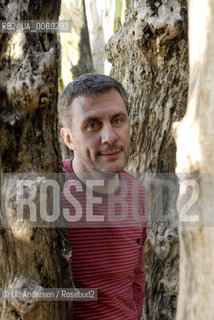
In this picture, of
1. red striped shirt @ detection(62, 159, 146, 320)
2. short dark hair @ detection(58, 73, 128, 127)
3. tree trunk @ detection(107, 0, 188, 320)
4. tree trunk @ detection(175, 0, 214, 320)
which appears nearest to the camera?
tree trunk @ detection(175, 0, 214, 320)

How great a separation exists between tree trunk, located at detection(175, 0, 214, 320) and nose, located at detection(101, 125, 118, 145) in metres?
0.72

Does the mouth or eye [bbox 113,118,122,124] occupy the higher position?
eye [bbox 113,118,122,124]

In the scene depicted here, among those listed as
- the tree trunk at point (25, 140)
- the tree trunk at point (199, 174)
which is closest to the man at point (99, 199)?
the tree trunk at point (25, 140)

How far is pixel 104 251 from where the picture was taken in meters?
1.91

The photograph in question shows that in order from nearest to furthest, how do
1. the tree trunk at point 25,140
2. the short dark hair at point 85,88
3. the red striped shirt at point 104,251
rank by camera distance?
1. the tree trunk at point 25,140
2. the red striped shirt at point 104,251
3. the short dark hair at point 85,88

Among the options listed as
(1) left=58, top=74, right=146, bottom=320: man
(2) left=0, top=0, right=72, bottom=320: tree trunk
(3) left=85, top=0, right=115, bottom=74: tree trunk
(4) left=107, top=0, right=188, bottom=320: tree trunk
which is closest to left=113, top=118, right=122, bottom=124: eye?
(1) left=58, top=74, right=146, bottom=320: man

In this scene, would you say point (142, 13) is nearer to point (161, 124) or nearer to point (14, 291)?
point (161, 124)

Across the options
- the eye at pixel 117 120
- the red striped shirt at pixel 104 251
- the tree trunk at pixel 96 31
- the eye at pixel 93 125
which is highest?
the tree trunk at pixel 96 31

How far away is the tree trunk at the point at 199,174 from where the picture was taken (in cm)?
109

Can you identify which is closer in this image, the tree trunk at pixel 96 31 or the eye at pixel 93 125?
the eye at pixel 93 125

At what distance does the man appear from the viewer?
6.12 feet

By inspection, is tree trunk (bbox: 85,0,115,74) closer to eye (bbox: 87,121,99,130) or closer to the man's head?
the man's head

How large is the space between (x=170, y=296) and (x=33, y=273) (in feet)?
4.72

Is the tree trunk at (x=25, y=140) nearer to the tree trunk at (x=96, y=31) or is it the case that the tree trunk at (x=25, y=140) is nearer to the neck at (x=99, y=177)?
the neck at (x=99, y=177)
